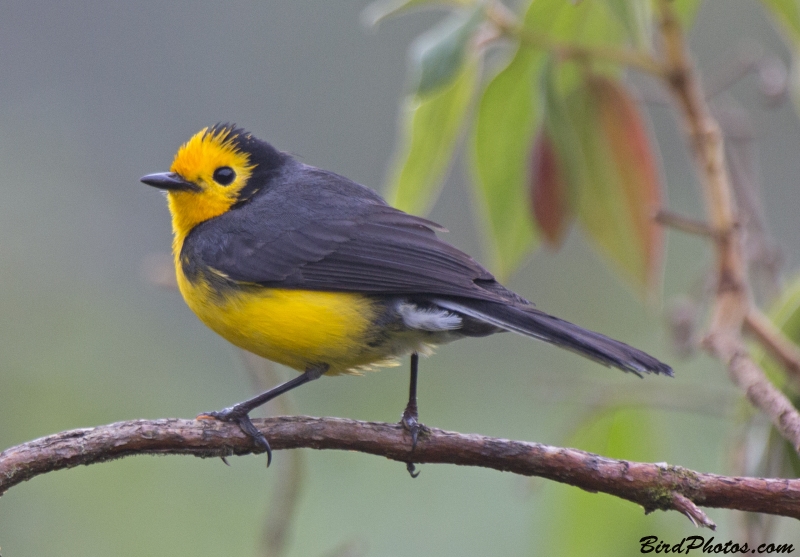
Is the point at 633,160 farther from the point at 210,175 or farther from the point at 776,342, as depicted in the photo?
the point at 210,175

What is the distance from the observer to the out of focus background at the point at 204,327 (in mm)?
4781

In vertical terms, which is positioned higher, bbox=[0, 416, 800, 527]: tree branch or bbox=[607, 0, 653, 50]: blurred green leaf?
bbox=[607, 0, 653, 50]: blurred green leaf

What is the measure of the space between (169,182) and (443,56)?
1.62m

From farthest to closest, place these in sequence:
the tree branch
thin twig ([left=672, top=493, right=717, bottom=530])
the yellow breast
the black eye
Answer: the black eye, the yellow breast, the tree branch, thin twig ([left=672, top=493, right=717, bottom=530])

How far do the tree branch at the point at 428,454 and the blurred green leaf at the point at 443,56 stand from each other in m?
0.88

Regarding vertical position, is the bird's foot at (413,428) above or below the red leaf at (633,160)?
below

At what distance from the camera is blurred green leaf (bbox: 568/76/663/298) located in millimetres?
2873

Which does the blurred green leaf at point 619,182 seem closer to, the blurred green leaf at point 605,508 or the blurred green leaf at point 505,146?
the blurred green leaf at point 505,146

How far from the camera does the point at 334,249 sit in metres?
3.16

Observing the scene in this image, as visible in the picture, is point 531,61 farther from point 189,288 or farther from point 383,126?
point 383,126

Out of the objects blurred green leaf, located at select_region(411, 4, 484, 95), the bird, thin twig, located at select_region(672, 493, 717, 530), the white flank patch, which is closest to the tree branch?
thin twig, located at select_region(672, 493, 717, 530)

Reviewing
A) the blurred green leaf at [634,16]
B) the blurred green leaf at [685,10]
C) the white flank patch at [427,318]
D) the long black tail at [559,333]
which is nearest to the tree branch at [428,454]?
the long black tail at [559,333]

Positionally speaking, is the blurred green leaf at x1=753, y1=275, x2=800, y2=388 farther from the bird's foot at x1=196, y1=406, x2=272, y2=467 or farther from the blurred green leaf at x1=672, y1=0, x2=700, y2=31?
the bird's foot at x1=196, y1=406, x2=272, y2=467

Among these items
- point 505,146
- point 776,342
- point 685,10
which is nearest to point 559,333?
point 776,342
